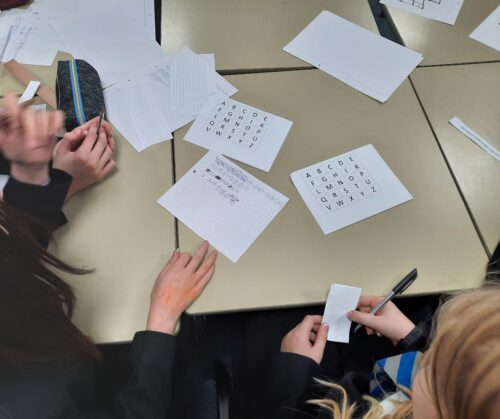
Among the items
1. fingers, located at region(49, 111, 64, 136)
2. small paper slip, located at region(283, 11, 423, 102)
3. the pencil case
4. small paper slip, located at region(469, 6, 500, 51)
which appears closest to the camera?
fingers, located at region(49, 111, 64, 136)

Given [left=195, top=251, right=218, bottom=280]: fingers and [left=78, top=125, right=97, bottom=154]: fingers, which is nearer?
[left=195, top=251, right=218, bottom=280]: fingers

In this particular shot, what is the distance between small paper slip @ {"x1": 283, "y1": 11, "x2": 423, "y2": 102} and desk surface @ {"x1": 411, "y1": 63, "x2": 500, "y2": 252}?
0.23 ft

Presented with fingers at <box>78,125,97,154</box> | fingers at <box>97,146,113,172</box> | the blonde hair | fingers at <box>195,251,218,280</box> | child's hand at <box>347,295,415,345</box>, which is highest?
the blonde hair

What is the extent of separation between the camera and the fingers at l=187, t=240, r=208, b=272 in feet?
3.02

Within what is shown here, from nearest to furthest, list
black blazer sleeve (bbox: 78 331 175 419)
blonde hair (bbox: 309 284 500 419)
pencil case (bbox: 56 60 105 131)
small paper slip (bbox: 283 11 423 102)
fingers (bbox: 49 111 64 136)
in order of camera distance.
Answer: blonde hair (bbox: 309 284 500 419) < black blazer sleeve (bbox: 78 331 175 419) < fingers (bbox: 49 111 64 136) < pencil case (bbox: 56 60 105 131) < small paper slip (bbox: 283 11 423 102)

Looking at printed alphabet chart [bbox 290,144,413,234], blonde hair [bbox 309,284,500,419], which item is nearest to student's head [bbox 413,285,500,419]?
blonde hair [bbox 309,284,500,419]

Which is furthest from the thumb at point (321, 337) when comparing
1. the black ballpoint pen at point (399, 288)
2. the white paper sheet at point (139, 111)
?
the white paper sheet at point (139, 111)

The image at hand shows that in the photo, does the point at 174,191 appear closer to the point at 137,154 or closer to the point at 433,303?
the point at 137,154

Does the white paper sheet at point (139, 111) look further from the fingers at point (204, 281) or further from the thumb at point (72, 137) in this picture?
the fingers at point (204, 281)

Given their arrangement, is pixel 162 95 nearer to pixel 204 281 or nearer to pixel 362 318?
pixel 204 281

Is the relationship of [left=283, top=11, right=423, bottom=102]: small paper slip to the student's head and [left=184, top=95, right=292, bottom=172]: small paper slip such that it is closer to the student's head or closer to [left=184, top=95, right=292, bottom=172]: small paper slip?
[left=184, top=95, right=292, bottom=172]: small paper slip

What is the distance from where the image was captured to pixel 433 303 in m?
1.17

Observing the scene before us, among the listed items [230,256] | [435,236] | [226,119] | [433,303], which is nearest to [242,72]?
[226,119]

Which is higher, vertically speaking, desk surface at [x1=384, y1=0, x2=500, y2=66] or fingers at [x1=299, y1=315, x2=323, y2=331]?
desk surface at [x1=384, y1=0, x2=500, y2=66]
